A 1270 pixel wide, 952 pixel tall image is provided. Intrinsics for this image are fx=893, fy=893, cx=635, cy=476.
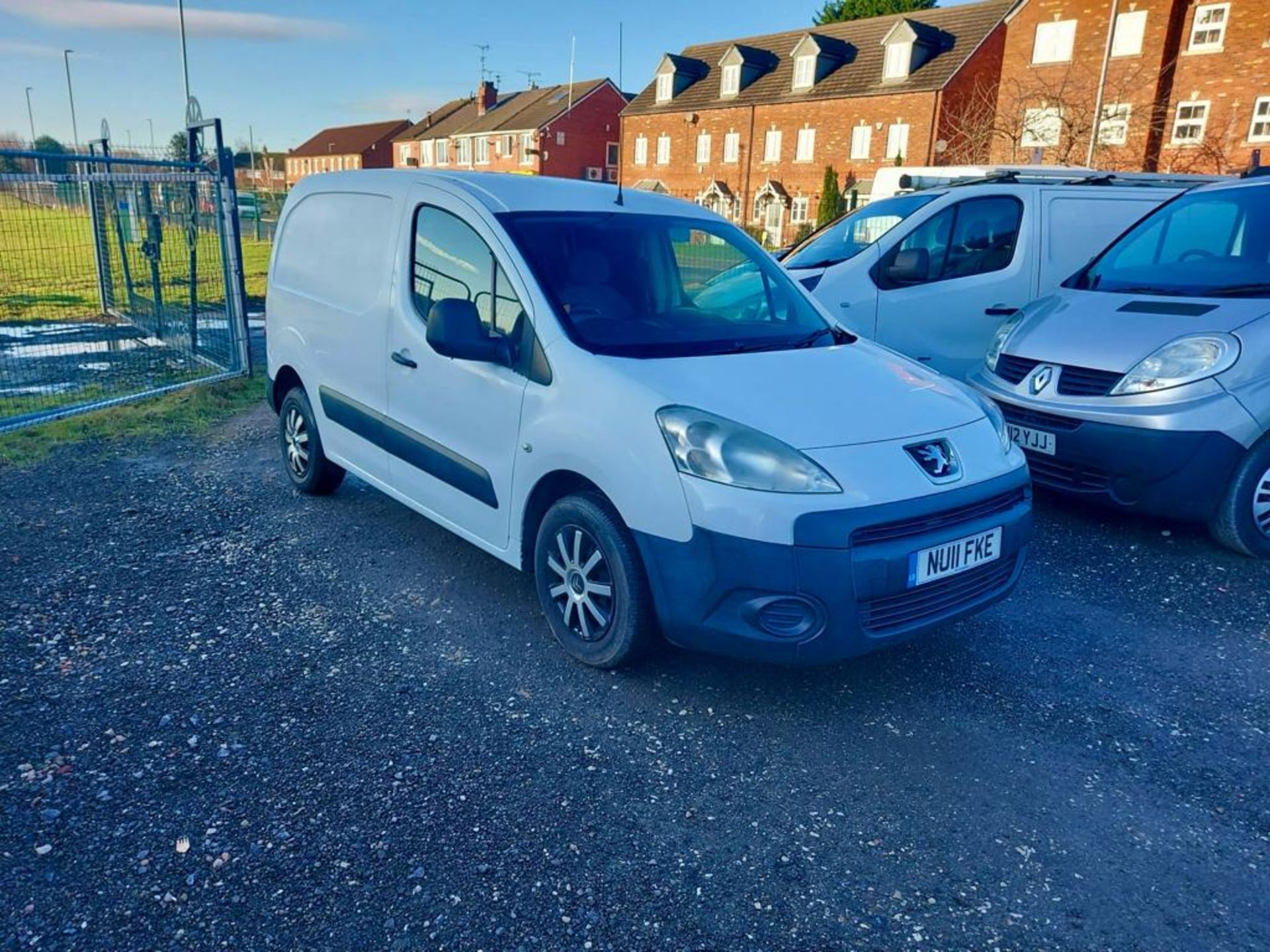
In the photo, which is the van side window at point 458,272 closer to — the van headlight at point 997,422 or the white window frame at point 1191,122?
the van headlight at point 997,422

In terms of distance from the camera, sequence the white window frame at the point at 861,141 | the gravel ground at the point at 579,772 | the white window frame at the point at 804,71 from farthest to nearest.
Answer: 1. the white window frame at the point at 804,71
2. the white window frame at the point at 861,141
3. the gravel ground at the point at 579,772

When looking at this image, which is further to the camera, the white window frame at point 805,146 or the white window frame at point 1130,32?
the white window frame at point 805,146

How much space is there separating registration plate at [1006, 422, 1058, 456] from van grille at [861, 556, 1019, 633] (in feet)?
6.25

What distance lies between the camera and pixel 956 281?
266 inches

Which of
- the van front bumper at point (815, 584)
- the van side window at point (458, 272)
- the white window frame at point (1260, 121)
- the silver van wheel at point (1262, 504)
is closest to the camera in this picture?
the van front bumper at point (815, 584)

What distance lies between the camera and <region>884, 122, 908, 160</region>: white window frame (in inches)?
1351

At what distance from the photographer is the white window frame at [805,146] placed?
125ft

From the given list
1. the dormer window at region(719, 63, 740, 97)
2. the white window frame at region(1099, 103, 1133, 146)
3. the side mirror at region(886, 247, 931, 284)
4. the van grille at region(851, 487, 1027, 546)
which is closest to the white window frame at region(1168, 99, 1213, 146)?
the white window frame at region(1099, 103, 1133, 146)

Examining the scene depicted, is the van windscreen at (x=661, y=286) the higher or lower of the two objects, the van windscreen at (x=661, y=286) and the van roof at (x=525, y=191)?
the lower

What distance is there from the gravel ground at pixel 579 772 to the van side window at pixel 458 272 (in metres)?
1.36

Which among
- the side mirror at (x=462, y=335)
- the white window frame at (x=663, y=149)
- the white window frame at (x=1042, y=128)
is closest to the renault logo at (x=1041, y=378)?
the side mirror at (x=462, y=335)

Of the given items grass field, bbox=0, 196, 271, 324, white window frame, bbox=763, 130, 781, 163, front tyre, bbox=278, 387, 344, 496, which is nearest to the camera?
front tyre, bbox=278, 387, 344, 496

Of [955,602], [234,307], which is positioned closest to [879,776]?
[955,602]

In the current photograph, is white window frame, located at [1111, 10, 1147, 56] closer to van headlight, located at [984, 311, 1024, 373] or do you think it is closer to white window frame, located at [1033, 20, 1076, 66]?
white window frame, located at [1033, 20, 1076, 66]
